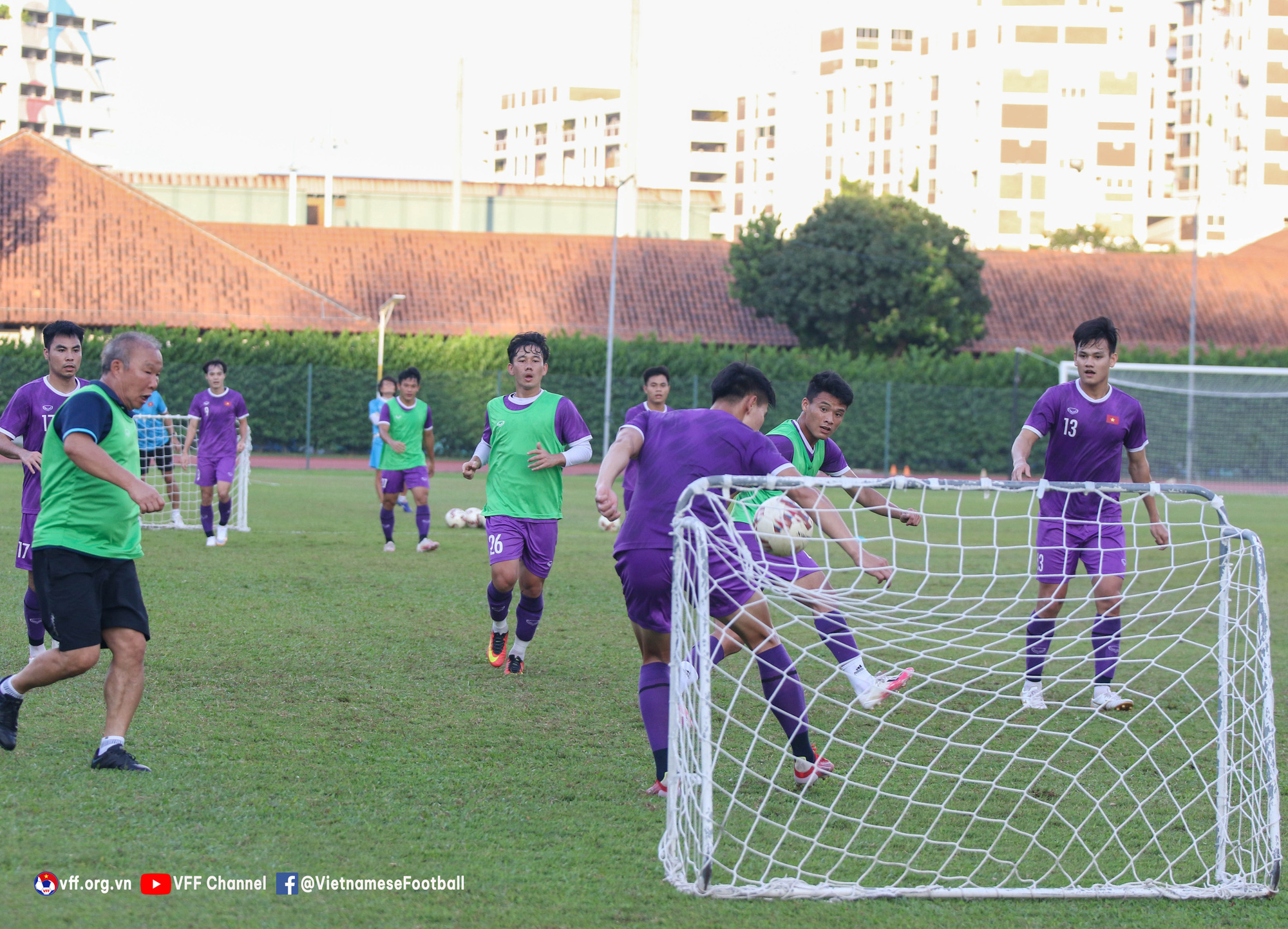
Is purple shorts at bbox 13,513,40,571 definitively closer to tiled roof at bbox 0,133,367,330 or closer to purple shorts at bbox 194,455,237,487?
purple shorts at bbox 194,455,237,487

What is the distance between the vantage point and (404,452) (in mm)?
13828

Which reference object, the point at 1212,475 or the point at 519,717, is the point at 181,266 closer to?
the point at 1212,475

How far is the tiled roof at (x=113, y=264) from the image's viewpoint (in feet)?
122

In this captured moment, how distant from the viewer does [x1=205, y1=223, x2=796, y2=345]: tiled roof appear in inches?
1640

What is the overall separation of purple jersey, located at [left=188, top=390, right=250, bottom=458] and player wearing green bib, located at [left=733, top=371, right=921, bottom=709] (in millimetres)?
9114

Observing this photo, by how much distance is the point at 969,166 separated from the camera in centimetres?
9575

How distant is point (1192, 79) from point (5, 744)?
102233 millimetres

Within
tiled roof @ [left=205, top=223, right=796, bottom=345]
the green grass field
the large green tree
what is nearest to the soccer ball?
the green grass field

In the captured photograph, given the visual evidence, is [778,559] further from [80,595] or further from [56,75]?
[56,75]

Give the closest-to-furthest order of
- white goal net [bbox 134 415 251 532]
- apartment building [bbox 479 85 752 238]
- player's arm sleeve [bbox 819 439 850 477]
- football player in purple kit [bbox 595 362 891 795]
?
football player in purple kit [bbox 595 362 891 795] → player's arm sleeve [bbox 819 439 850 477] → white goal net [bbox 134 415 251 532] → apartment building [bbox 479 85 752 238]

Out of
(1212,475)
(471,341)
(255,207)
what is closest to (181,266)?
(471,341)

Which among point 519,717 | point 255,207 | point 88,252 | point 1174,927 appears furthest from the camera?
point 255,207

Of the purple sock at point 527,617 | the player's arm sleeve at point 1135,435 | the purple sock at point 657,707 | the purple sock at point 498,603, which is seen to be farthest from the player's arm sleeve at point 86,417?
the player's arm sleeve at point 1135,435

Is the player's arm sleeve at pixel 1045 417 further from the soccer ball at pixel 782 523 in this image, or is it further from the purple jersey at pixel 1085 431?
the soccer ball at pixel 782 523
